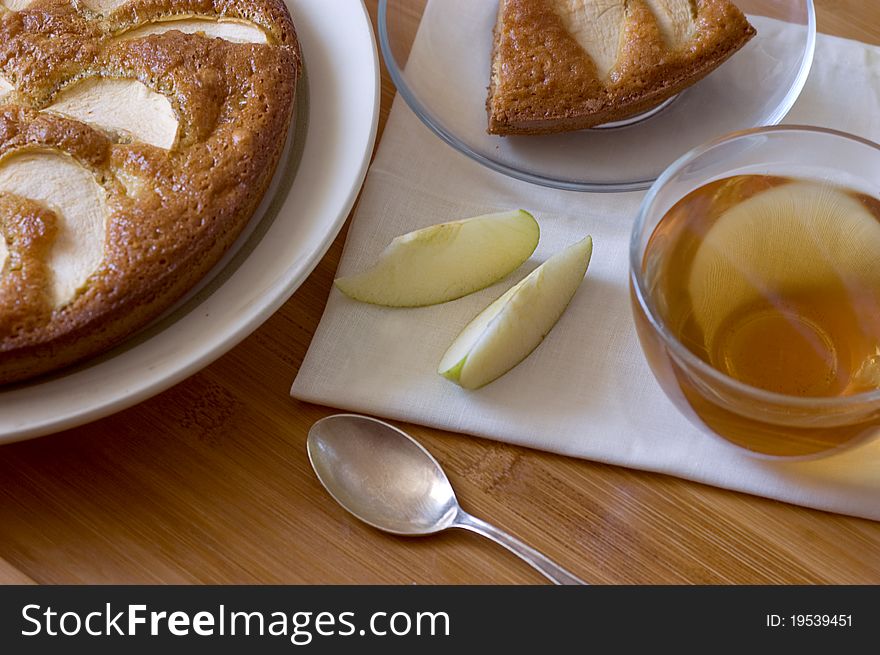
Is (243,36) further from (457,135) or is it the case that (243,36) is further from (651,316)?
(651,316)

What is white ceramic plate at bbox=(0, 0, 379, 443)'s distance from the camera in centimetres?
113

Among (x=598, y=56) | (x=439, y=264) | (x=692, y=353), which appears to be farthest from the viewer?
(x=598, y=56)

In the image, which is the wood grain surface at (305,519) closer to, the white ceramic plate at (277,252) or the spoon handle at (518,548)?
the spoon handle at (518,548)

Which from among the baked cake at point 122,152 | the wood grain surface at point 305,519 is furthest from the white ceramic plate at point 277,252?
the wood grain surface at point 305,519

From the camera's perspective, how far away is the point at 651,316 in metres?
1.09

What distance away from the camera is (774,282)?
1.27 m

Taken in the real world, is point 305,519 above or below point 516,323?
below

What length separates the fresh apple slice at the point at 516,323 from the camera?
1240 mm

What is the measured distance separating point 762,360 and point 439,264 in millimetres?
442

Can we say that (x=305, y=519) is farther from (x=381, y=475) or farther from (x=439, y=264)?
(x=439, y=264)

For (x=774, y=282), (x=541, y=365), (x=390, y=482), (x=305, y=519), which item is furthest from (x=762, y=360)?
(x=305, y=519)

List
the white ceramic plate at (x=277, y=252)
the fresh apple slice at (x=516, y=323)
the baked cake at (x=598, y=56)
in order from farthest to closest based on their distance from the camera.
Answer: the baked cake at (x=598, y=56)
the fresh apple slice at (x=516, y=323)
the white ceramic plate at (x=277, y=252)

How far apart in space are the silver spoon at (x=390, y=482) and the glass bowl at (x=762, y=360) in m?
0.26

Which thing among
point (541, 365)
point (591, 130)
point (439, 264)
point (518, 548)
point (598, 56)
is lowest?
point (518, 548)
